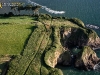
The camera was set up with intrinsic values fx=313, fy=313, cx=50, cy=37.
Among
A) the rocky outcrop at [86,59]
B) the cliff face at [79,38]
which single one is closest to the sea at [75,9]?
the cliff face at [79,38]

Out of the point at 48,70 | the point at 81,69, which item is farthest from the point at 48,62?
the point at 81,69

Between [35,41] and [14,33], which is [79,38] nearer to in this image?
[35,41]

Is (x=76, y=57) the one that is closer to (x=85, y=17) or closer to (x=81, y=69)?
(x=81, y=69)

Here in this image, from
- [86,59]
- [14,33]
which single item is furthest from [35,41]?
[86,59]

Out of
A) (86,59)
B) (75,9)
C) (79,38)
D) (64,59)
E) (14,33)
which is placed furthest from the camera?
(75,9)

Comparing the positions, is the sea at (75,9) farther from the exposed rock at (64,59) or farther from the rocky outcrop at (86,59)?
the exposed rock at (64,59)

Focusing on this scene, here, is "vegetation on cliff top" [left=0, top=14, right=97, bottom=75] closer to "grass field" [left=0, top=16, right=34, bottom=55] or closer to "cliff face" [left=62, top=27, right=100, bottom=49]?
"grass field" [left=0, top=16, right=34, bottom=55]

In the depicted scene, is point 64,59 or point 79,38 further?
point 79,38

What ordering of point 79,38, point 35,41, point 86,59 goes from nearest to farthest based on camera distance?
point 86,59 → point 35,41 → point 79,38
